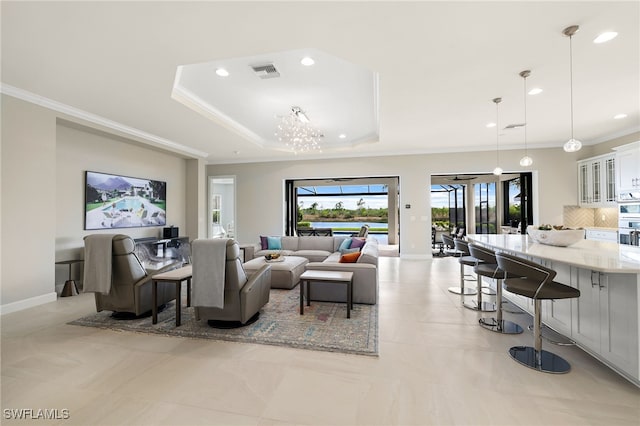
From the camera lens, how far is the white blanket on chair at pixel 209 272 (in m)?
3.06

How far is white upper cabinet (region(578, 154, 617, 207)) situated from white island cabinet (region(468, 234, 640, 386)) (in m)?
4.24

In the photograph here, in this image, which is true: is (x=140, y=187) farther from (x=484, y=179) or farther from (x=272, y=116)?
(x=484, y=179)

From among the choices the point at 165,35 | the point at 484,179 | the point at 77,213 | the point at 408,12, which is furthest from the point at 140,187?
the point at 484,179

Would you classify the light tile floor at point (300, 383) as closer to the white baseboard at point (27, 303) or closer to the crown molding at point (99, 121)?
the white baseboard at point (27, 303)

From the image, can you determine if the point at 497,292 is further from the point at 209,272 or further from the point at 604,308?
the point at 209,272

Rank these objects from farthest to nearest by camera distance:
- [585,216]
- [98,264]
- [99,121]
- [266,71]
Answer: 1. [585,216]
2. [99,121]
3. [266,71]
4. [98,264]

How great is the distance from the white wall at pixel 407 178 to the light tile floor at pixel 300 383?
4.94 meters

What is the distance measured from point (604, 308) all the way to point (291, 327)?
9.20 ft

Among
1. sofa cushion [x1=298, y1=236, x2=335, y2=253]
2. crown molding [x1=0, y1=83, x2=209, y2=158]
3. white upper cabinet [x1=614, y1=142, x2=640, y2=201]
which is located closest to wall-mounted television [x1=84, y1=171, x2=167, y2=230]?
crown molding [x1=0, y1=83, x2=209, y2=158]

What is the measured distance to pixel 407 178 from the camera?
312 inches

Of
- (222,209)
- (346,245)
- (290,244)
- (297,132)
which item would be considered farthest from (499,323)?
(222,209)

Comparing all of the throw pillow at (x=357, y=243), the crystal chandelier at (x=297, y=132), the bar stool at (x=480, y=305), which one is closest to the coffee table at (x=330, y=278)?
the bar stool at (x=480, y=305)

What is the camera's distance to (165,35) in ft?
9.01

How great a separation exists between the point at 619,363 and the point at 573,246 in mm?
1353
